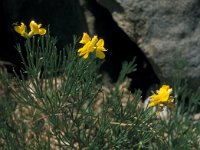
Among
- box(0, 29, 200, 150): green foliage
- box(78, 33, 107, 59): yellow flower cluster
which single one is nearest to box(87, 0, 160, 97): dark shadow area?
box(0, 29, 200, 150): green foliage

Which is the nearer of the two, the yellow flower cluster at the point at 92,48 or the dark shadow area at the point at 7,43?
the yellow flower cluster at the point at 92,48

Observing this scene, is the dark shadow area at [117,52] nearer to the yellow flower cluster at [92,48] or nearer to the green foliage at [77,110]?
the green foliage at [77,110]

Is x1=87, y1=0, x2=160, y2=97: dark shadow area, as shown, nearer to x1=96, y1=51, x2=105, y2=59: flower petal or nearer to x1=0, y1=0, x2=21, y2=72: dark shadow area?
x1=0, y1=0, x2=21, y2=72: dark shadow area

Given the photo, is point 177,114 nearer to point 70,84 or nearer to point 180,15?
point 70,84

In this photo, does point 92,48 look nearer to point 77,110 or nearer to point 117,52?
point 77,110

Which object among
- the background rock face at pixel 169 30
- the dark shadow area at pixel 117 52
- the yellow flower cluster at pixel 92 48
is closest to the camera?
the yellow flower cluster at pixel 92 48

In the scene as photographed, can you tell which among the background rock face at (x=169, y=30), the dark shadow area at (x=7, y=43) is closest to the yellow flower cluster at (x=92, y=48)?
the background rock face at (x=169, y=30)

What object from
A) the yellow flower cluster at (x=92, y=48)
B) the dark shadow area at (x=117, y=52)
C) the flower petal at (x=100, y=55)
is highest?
the yellow flower cluster at (x=92, y=48)

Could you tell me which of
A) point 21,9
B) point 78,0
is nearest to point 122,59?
point 78,0
